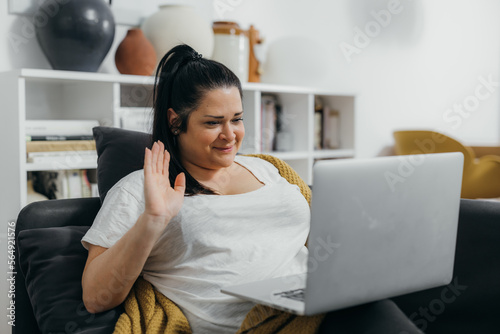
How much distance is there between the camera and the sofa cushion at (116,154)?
1.51 m

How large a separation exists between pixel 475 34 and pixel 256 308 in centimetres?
416

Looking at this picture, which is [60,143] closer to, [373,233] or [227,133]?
[227,133]

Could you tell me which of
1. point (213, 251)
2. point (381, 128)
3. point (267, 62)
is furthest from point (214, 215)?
point (381, 128)

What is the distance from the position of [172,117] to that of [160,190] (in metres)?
0.30

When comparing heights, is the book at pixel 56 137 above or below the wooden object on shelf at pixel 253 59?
below

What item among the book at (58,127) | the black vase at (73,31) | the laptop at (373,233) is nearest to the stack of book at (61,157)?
the book at (58,127)

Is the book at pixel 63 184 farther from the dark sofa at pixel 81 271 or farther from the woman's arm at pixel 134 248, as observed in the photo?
the woman's arm at pixel 134 248

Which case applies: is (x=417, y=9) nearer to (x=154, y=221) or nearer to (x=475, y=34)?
(x=475, y=34)

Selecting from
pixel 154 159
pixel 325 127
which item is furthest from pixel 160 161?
pixel 325 127

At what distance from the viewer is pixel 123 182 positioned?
1296 millimetres

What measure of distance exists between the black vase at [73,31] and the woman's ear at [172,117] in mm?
931

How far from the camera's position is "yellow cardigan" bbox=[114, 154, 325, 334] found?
42.9 inches

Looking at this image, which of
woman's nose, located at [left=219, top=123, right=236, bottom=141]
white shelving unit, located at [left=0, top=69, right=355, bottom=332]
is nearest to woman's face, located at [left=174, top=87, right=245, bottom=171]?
woman's nose, located at [left=219, top=123, right=236, bottom=141]

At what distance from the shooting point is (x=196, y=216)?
1271 millimetres
